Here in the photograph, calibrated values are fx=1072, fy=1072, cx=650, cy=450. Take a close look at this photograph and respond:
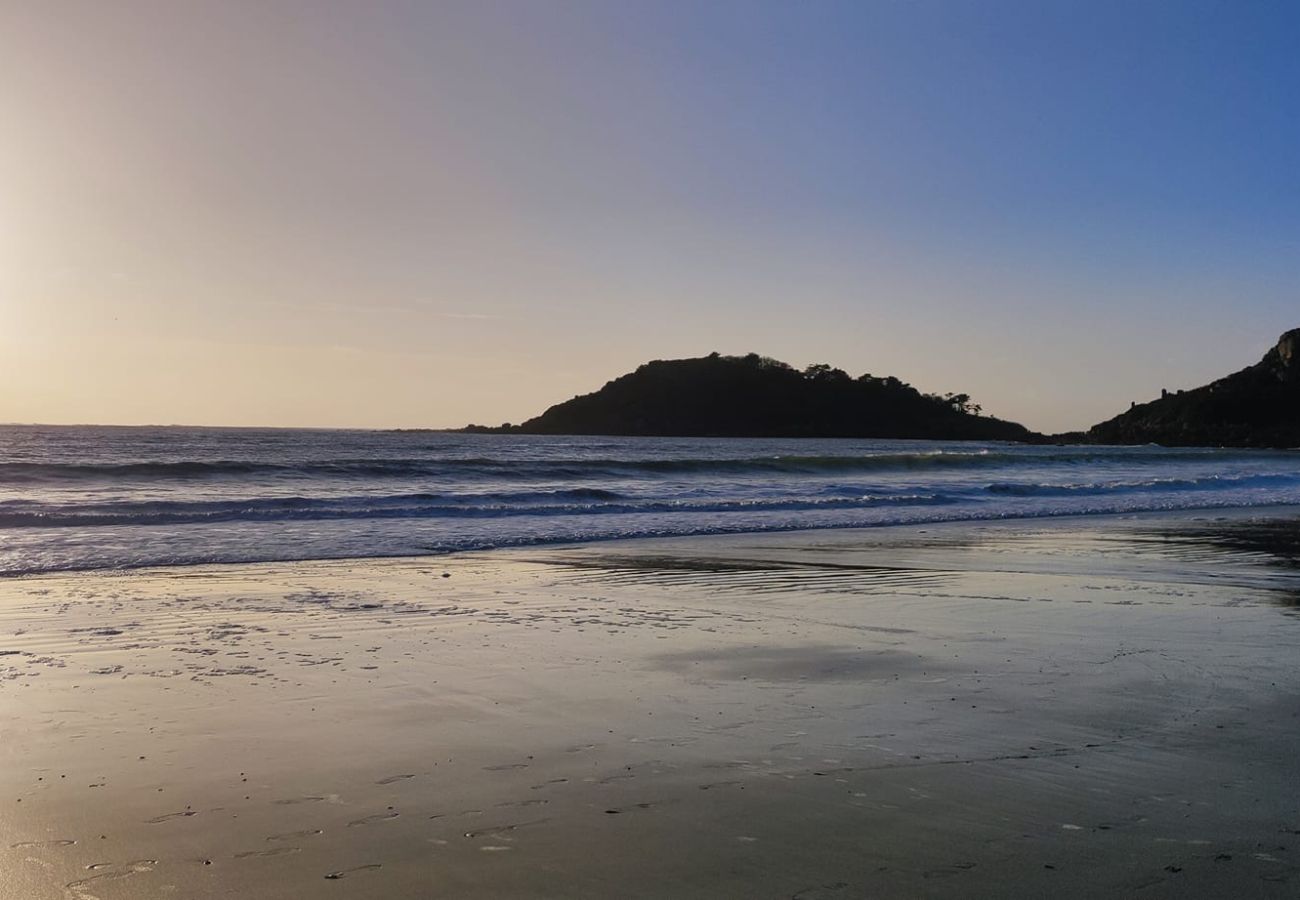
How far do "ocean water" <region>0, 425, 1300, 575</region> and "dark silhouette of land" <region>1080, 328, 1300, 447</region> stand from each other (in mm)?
47381

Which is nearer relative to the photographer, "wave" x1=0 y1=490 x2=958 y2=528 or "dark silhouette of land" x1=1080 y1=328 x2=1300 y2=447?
"wave" x1=0 y1=490 x2=958 y2=528

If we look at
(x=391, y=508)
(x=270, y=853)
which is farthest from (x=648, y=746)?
(x=391, y=508)

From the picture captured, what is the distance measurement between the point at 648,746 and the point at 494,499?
2248cm

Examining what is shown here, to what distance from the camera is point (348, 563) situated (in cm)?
1416

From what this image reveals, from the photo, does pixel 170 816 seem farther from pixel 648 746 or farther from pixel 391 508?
pixel 391 508

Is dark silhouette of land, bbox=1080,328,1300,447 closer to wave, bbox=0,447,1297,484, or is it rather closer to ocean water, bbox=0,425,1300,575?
ocean water, bbox=0,425,1300,575

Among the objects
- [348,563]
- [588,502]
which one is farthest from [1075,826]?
[588,502]

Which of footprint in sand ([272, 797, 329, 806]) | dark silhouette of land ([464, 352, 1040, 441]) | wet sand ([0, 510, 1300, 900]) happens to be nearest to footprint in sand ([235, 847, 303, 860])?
wet sand ([0, 510, 1300, 900])

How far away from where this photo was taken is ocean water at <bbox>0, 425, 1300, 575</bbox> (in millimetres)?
17000

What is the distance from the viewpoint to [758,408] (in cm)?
16050

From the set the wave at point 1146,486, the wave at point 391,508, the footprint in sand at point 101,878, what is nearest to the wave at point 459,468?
the wave at point 1146,486

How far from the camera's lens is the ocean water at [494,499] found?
17000 mm

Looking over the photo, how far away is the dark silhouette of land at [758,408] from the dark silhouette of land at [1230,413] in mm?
37742

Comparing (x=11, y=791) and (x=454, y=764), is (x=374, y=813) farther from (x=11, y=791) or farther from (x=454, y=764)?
(x=11, y=791)
